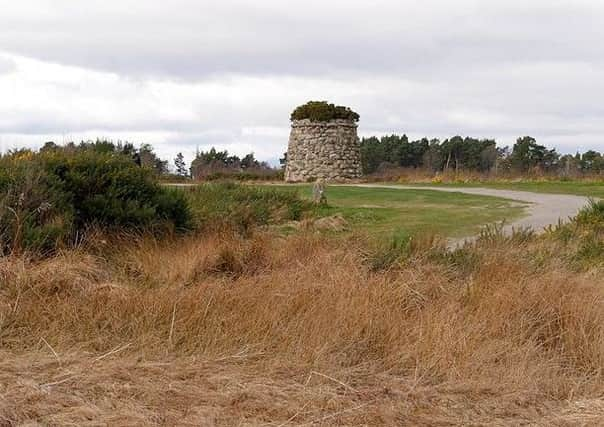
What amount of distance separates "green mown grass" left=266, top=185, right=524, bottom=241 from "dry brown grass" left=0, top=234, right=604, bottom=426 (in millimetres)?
2912

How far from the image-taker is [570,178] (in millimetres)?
28375

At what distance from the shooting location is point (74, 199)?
9141 millimetres

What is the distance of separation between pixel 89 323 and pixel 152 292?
769 mm

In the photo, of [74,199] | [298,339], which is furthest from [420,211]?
[298,339]

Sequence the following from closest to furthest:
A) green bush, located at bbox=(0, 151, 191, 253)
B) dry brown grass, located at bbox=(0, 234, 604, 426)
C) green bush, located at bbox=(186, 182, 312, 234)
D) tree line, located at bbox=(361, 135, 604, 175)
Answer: dry brown grass, located at bbox=(0, 234, 604, 426) → green bush, located at bbox=(0, 151, 191, 253) → green bush, located at bbox=(186, 182, 312, 234) → tree line, located at bbox=(361, 135, 604, 175)

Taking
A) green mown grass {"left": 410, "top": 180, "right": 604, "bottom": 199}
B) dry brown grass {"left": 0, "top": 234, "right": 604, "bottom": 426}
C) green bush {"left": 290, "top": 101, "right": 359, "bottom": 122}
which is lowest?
dry brown grass {"left": 0, "top": 234, "right": 604, "bottom": 426}

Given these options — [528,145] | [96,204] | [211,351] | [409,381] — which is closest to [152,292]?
[211,351]

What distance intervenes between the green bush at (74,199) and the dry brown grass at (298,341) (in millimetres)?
768

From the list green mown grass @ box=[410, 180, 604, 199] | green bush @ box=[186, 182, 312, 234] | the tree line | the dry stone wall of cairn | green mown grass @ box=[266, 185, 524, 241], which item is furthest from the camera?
the tree line

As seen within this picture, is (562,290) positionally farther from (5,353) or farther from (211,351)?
(5,353)

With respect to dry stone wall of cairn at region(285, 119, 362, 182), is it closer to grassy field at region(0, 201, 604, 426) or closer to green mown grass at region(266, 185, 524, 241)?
green mown grass at region(266, 185, 524, 241)

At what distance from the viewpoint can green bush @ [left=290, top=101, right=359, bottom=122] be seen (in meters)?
36.2

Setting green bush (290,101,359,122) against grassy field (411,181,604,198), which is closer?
grassy field (411,181,604,198)

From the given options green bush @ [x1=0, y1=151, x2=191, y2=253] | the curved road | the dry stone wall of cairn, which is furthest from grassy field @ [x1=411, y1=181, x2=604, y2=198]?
green bush @ [x1=0, y1=151, x2=191, y2=253]
